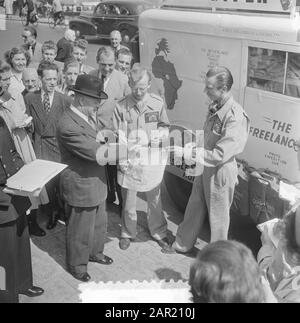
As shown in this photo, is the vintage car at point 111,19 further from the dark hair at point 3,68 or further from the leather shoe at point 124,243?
the leather shoe at point 124,243

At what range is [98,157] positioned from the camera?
367 centimetres

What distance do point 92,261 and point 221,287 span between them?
116 inches

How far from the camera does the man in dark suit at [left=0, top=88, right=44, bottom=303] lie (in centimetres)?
330

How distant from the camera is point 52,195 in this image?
500 cm

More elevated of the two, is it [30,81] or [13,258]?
[30,81]

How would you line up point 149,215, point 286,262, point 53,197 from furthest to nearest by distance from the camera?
point 53,197 → point 149,215 → point 286,262

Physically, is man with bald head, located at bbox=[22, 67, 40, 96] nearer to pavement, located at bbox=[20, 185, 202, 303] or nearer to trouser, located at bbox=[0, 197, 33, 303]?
pavement, located at bbox=[20, 185, 202, 303]

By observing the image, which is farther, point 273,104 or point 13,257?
point 273,104

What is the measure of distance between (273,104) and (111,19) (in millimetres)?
14982

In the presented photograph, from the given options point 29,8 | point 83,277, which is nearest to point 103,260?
point 83,277

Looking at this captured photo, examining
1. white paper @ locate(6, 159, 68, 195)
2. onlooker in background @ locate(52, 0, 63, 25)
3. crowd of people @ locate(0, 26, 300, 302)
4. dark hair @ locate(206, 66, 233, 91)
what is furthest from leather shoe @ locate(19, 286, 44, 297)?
onlooker in background @ locate(52, 0, 63, 25)

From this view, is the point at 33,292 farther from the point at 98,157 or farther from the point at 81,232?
the point at 98,157

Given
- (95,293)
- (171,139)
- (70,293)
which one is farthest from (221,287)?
(171,139)

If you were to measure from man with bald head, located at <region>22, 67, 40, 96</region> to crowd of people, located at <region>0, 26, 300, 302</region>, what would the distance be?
0.01 metres
